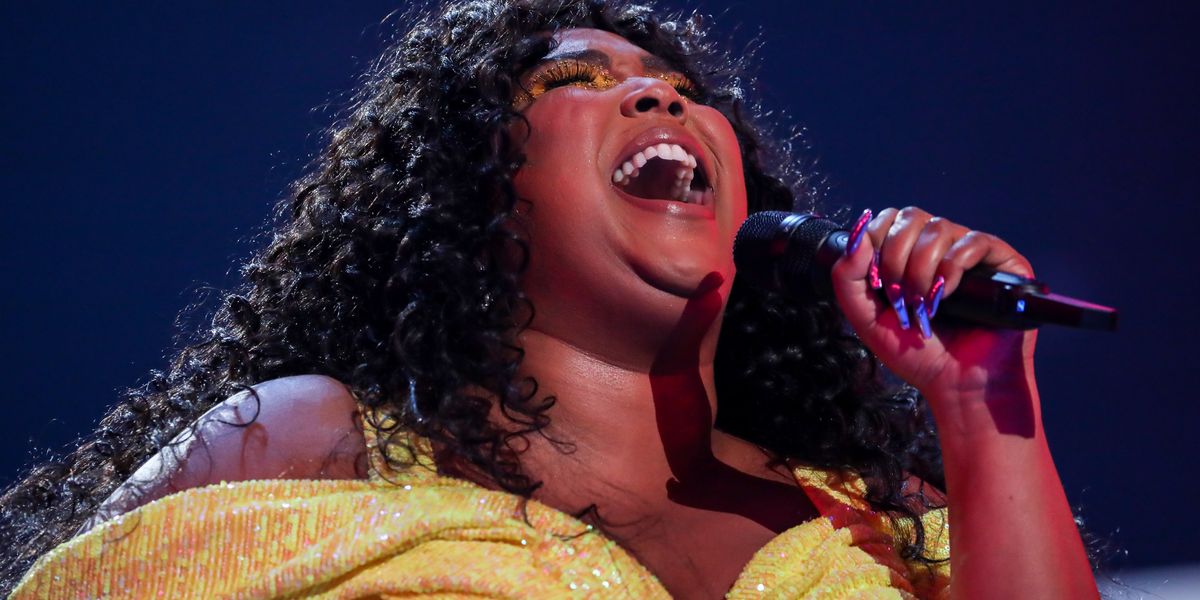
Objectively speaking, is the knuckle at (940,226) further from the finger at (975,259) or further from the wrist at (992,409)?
the wrist at (992,409)

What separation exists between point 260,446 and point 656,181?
26.4 inches

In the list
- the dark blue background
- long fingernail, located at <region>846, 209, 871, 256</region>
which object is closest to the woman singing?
long fingernail, located at <region>846, 209, 871, 256</region>

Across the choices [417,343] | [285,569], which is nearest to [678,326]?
[417,343]

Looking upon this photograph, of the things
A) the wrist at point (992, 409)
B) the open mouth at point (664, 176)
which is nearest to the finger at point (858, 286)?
the wrist at point (992, 409)

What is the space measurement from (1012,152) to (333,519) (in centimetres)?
202

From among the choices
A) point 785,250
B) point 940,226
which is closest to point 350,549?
point 785,250

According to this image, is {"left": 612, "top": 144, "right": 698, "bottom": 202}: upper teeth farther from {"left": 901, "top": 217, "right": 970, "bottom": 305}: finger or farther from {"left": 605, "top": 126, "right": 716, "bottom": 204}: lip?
{"left": 901, "top": 217, "right": 970, "bottom": 305}: finger

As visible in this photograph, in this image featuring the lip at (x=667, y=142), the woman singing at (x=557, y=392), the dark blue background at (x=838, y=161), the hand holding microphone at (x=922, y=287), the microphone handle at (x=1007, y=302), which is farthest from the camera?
the dark blue background at (x=838, y=161)

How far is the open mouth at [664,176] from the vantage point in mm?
1482

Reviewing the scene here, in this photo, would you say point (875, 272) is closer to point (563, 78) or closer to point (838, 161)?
point (563, 78)

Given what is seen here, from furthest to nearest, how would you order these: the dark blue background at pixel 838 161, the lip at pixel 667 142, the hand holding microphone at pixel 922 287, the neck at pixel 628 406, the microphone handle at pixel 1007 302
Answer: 1. the dark blue background at pixel 838 161
2. the lip at pixel 667 142
3. the neck at pixel 628 406
4. the hand holding microphone at pixel 922 287
5. the microphone handle at pixel 1007 302

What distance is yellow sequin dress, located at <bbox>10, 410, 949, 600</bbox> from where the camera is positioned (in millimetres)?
1091

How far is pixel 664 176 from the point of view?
1.59 meters

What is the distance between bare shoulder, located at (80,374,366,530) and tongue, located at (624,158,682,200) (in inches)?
21.2
